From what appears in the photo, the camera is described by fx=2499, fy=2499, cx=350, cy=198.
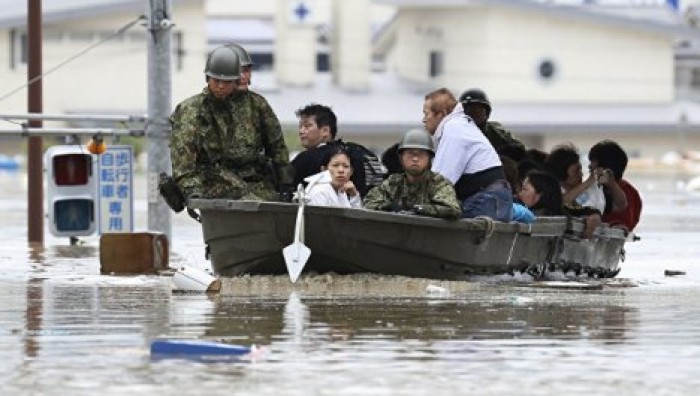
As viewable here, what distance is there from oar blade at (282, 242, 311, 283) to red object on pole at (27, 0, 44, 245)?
11.2m

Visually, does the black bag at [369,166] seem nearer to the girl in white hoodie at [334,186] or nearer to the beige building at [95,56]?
the girl in white hoodie at [334,186]

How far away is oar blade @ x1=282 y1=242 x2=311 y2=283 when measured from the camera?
62.0 feet

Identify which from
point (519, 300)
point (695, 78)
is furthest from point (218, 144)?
point (695, 78)

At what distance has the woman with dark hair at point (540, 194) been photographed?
22.2 meters

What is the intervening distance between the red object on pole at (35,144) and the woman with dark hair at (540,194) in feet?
30.1

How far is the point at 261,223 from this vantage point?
1908 centimetres

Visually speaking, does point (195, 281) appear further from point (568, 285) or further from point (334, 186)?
point (568, 285)

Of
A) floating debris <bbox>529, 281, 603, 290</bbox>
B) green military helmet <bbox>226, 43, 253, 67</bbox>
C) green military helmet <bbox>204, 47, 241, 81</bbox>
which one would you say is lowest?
floating debris <bbox>529, 281, 603, 290</bbox>

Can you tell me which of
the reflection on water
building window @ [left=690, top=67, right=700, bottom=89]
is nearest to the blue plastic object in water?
the reflection on water

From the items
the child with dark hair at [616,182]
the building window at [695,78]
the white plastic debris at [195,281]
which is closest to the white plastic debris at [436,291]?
the white plastic debris at [195,281]

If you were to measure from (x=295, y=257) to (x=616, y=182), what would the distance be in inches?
232

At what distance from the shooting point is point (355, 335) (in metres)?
15.2

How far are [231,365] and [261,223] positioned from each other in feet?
18.8

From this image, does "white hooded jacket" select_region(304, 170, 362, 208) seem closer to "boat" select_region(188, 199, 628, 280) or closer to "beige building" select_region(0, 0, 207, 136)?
"boat" select_region(188, 199, 628, 280)
